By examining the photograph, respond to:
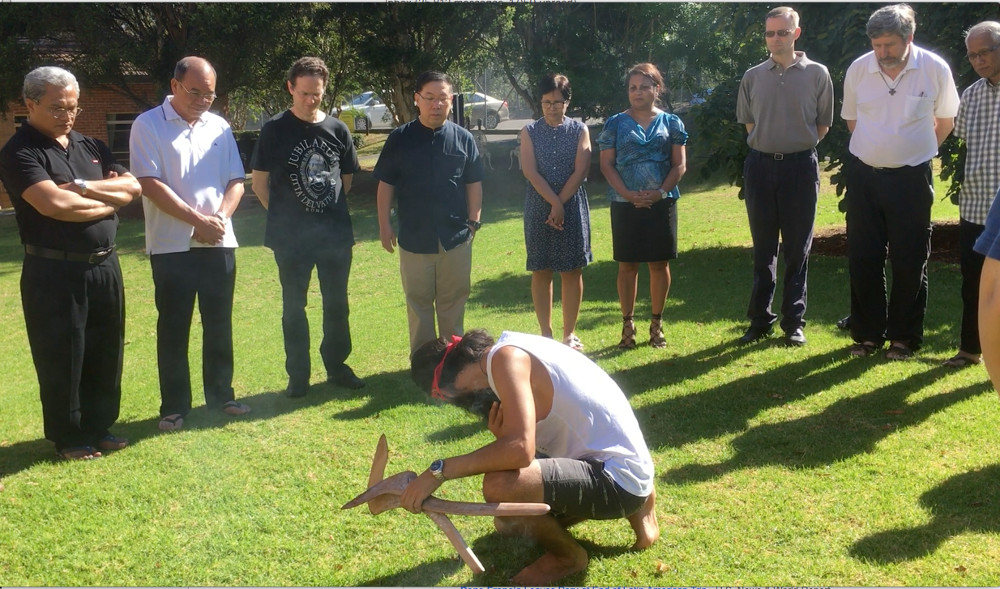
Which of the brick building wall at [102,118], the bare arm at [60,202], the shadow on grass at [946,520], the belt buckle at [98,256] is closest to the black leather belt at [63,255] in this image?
the belt buckle at [98,256]

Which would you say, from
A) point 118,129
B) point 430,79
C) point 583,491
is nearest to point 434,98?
point 430,79

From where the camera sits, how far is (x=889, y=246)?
614 centimetres

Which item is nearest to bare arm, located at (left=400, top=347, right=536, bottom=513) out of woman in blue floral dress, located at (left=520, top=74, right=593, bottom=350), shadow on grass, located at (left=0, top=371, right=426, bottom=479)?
shadow on grass, located at (left=0, top=371, right=426, bottom=479)

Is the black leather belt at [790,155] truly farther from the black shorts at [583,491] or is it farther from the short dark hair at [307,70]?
the black shorts at [583,491]

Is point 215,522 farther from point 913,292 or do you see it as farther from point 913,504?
point 913,292

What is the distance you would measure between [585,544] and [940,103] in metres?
3.83

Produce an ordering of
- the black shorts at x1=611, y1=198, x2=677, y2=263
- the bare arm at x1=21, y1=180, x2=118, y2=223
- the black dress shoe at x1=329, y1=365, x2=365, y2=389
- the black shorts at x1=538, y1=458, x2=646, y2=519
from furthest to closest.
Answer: the black shorts at x1=611, y1=198, x2=677, y2=263 → the black dress shoe at x1=329, y1=365, x2=365, y2=389 → the bare arm at x1=21, y1=180, x2=118, y2=223 → the black shorts at x1=538, y1=458, x2=646, y2=519

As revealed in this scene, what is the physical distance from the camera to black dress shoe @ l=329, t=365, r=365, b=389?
6016 millimetres

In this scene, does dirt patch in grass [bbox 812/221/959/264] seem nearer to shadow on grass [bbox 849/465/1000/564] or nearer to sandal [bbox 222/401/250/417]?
shadow on grass [bbox 849/465/1000/564]

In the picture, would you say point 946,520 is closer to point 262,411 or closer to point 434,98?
point 434,98

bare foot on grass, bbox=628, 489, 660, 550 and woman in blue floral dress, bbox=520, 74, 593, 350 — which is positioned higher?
woman in blue floral dress, bbox=520, 74, 593, 350

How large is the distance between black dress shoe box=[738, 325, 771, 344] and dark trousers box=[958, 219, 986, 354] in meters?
1.31

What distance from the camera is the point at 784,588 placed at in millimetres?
3271

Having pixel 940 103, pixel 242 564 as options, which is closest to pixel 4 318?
pixel 242 564
